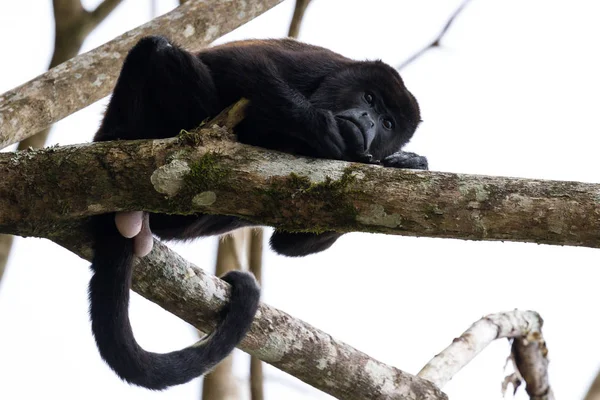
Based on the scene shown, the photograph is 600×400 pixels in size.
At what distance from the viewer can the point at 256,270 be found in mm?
6414

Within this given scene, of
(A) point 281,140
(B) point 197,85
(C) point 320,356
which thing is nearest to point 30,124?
(B) point 197,85

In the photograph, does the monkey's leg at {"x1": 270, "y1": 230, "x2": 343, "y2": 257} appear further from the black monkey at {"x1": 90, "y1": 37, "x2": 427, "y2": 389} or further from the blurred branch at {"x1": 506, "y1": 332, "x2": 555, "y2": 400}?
the blurred branch at {"x1": 506, "y1": 332, "x2": 555, "y2": 400}

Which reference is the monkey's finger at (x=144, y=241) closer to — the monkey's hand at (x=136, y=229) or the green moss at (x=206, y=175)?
the monkey's hand at (x=136, y=229)

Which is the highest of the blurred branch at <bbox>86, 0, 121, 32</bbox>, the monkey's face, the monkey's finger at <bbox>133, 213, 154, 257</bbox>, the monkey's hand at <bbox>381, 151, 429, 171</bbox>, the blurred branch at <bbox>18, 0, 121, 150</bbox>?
the blurred branch at <bbox>86, 0, 121, 32</bbox>

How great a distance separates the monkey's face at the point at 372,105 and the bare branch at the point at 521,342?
149 centimetres

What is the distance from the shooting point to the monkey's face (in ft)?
12.9

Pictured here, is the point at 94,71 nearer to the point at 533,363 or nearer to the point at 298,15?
the point at 298,15

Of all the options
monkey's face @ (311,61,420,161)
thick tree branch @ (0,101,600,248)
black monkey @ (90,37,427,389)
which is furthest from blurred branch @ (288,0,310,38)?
thick tree branch @ (0,101,600,248)

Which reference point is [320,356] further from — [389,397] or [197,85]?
[197,85]

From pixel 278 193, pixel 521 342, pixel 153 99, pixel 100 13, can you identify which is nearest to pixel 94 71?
pixel 100 13

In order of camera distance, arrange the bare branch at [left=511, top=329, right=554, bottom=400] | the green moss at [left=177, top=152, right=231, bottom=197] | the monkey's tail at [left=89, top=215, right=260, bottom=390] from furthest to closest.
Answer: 1. the bare branch at [left=511, top=329, right=554, bottom=400]
2. the monkey's tail at [left=89, top=215, right=260, bottom=390]
3. the green moss at [left=177, top=152, right=231, bottom=197]

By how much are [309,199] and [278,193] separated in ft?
0.42

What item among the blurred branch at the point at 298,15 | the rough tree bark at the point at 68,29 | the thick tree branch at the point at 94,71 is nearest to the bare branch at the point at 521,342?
the thick tree branch at the point at 94,71

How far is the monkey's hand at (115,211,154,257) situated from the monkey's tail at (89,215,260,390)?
45 millimetres
